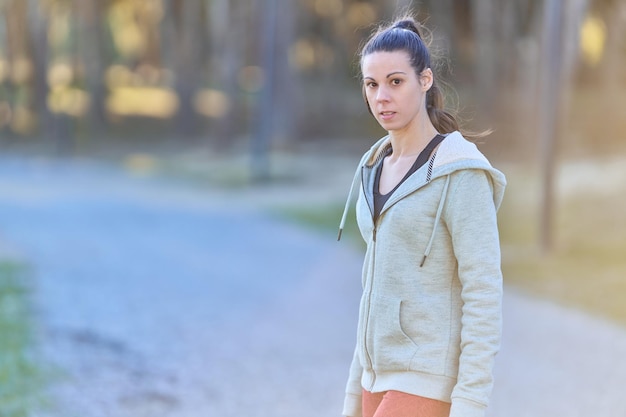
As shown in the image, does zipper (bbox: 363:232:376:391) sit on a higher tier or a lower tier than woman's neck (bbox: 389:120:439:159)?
lower

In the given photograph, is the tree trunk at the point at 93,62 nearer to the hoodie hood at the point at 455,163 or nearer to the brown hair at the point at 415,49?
the brown hair at the point at 415,49

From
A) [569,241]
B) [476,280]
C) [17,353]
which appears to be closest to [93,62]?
[569,241]

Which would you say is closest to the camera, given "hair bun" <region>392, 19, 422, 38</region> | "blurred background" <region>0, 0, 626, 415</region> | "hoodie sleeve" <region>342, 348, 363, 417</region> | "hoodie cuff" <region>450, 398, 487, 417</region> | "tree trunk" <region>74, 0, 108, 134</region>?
"hoodie cuff" <region>450, 398, 487, 417</region>

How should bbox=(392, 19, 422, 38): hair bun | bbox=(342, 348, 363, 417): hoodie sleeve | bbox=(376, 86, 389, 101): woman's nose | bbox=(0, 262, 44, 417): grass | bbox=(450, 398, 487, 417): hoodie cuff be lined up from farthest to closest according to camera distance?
bbox=(0, 262, 44, 417): grass, bbox=(342, 348, 363, 417): hoodie sleeve, bbox=(392, 19, 422, 38): hair bun, bbox=(376, 86, 389, 101): woman's nose, bbox=(450, 398, 487, 417): hoodie cuff

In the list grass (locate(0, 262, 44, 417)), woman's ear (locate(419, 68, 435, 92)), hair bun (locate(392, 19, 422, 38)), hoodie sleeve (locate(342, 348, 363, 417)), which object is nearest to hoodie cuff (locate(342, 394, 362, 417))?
hoodie sleeve (locate(342, 348, 363, 417))

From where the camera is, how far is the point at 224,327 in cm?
828

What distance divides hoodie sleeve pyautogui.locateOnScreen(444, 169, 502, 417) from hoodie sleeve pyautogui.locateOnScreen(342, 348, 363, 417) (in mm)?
420

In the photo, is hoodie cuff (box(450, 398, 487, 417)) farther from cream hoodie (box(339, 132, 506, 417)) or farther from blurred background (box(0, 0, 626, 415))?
blurred background (box(0, 0, 626, 415))

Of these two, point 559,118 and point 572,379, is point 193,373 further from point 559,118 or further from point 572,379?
point 559,118

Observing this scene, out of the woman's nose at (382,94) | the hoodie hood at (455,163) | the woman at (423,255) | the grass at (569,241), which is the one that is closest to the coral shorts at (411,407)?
the woman at (423,255)

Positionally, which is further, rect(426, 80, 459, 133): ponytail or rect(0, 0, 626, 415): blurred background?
rect(0, 0, 626, 415): blurred background

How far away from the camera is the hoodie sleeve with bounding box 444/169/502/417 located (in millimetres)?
2506

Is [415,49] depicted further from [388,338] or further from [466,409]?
[466,409]

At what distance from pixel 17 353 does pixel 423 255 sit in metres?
5.49
